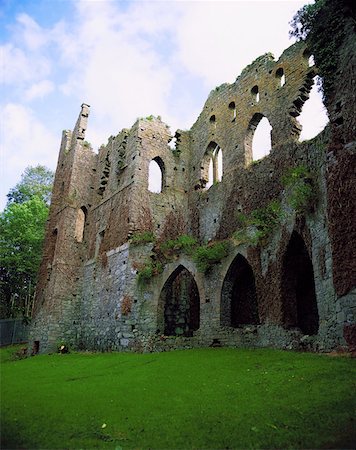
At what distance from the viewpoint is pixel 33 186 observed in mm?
35281

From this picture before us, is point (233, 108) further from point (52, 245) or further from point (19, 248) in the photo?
point (19, 248)

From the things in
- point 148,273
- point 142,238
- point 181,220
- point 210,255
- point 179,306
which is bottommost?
point 179,306

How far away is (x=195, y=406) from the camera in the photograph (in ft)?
22.7

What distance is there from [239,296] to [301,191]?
6.27 metres

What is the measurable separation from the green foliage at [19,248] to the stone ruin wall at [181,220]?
3723 millimetres

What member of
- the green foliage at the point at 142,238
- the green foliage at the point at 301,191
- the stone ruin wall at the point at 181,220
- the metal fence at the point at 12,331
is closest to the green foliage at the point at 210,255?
the stone ruin wall at the point at 181,220

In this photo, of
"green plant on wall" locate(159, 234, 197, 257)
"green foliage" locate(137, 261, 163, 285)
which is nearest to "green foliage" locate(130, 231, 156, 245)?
"green plant on wall" locate(159, 234, 197, 257)

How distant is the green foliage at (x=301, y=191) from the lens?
12.5 metres

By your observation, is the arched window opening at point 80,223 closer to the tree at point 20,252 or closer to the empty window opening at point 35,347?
the tree at point 20,252

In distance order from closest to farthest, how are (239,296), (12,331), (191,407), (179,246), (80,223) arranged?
(191,407), (239,296), (179,246), (80,223), (12,331)

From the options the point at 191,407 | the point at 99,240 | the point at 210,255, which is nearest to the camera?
the point at 191,407

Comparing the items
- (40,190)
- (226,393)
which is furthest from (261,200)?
(40,190)

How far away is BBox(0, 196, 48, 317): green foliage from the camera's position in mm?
28297

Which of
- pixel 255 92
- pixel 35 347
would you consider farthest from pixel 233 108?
pixel 35 347
